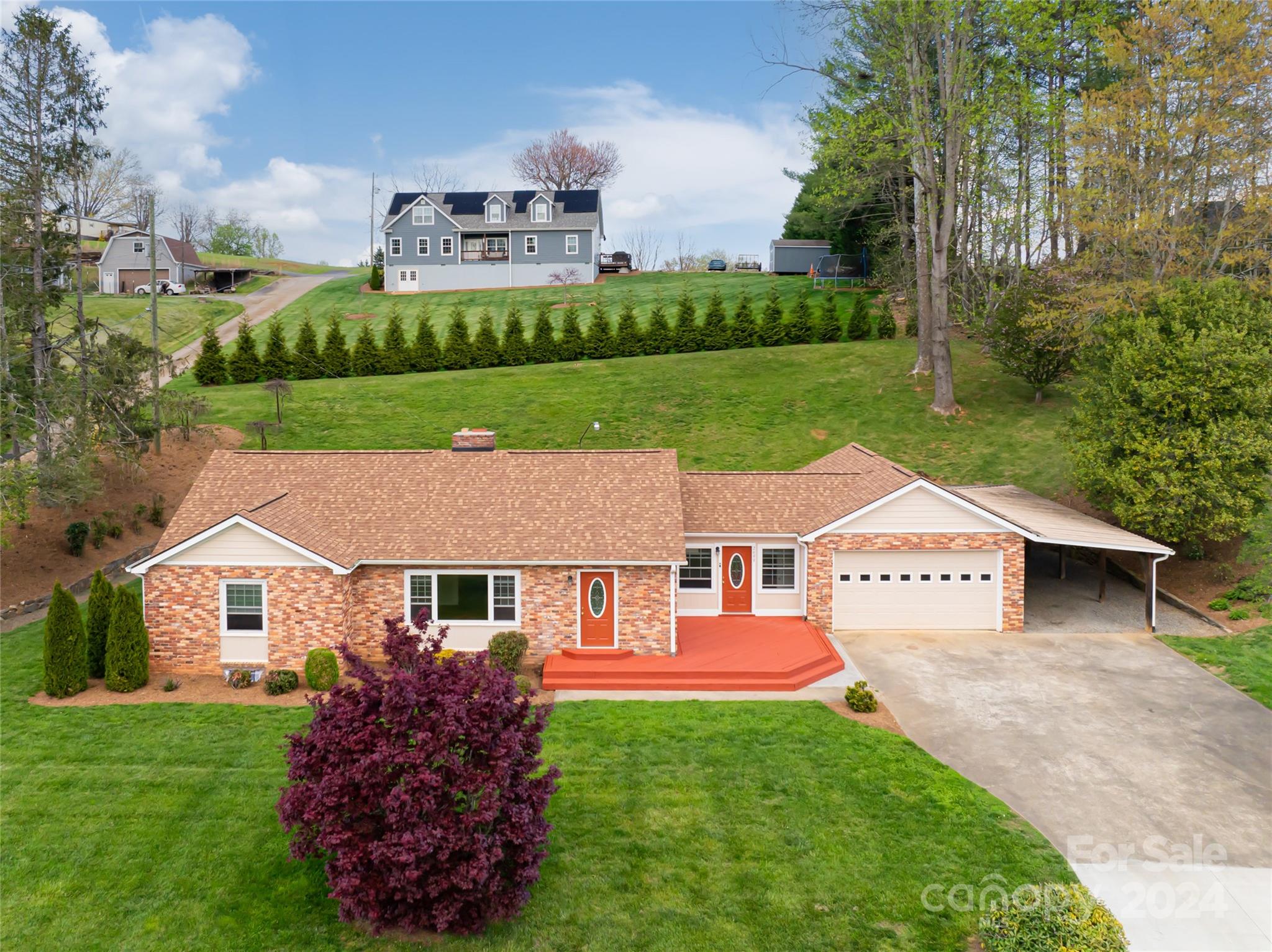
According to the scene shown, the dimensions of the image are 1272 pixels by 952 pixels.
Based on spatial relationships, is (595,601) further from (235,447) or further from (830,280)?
(830,280)

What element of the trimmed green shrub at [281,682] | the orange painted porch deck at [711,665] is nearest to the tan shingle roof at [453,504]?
the orange painted porch deck at [711,665]

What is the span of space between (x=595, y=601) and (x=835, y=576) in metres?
6.42

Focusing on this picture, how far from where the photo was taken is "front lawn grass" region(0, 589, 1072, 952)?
927 centimetres

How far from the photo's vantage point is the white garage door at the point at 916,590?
65.5ft

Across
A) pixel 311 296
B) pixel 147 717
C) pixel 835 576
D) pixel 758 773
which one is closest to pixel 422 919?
pixel 758 773

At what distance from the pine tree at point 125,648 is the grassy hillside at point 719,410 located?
629 inches

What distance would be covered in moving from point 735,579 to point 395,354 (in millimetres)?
27208

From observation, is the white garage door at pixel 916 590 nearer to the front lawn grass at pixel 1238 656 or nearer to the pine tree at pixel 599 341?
the front lawn grass at pixel 1238 656

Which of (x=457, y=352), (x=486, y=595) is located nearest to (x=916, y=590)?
(x=486, y=595)

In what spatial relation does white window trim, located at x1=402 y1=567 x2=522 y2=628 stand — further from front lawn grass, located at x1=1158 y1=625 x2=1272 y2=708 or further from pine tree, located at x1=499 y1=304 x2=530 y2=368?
pine tree, located at x1=499 y1=304 x2=530 y2=368

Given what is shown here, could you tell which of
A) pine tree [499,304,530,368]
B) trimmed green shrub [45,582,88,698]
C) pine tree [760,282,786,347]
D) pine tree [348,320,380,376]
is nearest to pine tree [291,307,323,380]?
pine tree [348,320,380,376]

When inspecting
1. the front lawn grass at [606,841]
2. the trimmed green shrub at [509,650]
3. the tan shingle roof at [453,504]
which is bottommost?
the front lawn grass at [606,841]

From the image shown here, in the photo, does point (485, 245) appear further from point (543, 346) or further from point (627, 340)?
point (627, 340)

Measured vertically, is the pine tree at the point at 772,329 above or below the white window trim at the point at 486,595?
above
